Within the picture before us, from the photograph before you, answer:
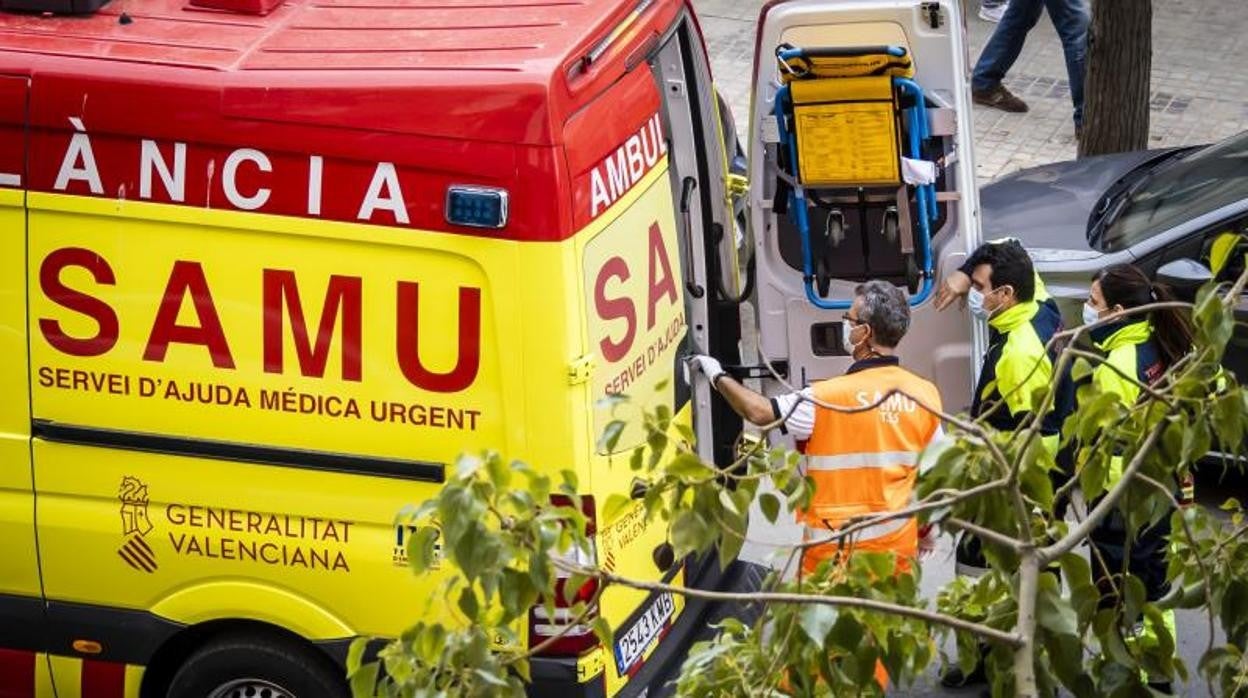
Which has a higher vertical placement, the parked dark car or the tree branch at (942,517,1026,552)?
the tree branch at (942,517,1026,552)

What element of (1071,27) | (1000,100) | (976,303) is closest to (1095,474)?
(976,303)

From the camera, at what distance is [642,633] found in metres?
5.87

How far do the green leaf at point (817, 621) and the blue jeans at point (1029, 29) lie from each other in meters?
9.33

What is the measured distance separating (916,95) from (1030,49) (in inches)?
243

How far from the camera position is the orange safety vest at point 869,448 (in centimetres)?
605

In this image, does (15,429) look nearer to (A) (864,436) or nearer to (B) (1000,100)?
(A) (864,436)

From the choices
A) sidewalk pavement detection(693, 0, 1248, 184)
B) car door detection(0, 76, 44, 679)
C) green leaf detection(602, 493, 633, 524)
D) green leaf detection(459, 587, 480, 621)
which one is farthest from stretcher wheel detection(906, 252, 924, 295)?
green leaf detection(459, 587, 480, 621)

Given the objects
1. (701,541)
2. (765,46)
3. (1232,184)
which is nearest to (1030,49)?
(1232,184)

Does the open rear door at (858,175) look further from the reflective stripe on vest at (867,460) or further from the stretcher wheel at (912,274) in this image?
the reflective stripe on vest at (867,460)

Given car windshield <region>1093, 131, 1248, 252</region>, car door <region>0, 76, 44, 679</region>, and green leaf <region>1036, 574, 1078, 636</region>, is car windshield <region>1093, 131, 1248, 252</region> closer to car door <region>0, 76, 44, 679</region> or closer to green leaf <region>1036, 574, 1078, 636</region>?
car door <region>0, 76, 44, 679</region>

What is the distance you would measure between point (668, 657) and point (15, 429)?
1.94m

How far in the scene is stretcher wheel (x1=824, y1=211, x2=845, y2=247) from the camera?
802 centimetres

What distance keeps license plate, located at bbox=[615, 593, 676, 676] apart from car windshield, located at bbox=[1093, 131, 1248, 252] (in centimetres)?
337

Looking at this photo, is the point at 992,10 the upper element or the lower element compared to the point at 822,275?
lower
